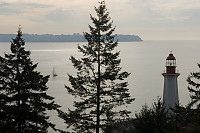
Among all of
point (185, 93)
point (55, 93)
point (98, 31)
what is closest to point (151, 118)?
point (98, 31)

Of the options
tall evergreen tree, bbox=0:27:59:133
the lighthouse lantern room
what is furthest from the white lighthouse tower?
tall evergreen tree, bbox=0:27:59:133

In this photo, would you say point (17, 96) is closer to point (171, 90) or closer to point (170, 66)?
point (171, 90)

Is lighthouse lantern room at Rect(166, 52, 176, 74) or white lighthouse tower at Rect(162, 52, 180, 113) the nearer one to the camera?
white lighthouse tower at Rect(162, 52, 180, 113)

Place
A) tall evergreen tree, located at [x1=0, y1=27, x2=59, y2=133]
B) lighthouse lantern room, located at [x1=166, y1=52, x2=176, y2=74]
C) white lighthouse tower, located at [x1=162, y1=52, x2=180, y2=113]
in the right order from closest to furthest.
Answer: tall evergreen tree, located at [x1=0, y1=27, x2=59, y2=133], white lighthouse tower, located at [x1=162, y1=52, x2=180, y2=113], lighthouse lantern room, located at [x1=166, y1=52, x2=176, y2=74]

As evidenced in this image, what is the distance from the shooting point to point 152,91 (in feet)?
274

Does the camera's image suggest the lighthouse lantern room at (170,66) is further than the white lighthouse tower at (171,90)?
Yes

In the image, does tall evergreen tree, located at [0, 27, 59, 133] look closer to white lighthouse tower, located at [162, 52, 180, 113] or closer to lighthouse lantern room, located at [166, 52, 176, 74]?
white lighthouse tower, located at [162, 52, 180, 113]

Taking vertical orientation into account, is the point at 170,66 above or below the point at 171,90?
above

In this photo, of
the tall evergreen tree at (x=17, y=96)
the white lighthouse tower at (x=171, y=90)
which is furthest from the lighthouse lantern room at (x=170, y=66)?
the tall evergreen tree at (x=17, y=96)

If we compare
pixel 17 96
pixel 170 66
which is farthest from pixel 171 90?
pixel 17 96

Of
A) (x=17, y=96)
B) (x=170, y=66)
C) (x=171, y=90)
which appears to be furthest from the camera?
(x=170, y=66)

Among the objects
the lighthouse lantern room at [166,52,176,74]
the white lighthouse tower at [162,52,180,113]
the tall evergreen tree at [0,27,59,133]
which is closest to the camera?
the tall evergreen tree at [0,27,59,133]

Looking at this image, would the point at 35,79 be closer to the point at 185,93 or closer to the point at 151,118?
the point at 151,118

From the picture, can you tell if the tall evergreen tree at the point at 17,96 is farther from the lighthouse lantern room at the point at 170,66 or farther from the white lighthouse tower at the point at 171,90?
the lighthouse lantern room at the point at 170,66
